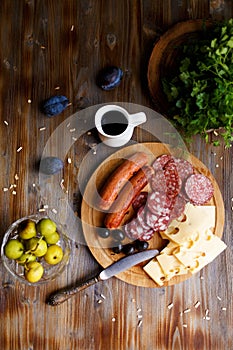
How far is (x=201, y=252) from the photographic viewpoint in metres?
1.65

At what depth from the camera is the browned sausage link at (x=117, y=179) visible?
1627mm

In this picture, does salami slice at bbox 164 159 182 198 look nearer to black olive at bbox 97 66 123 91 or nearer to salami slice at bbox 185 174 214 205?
salami slice at bbox 185 174 214 205

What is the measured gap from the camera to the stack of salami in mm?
1646

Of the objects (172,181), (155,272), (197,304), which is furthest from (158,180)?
(197,304)

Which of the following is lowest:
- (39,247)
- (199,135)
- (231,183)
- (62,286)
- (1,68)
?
(62,286)

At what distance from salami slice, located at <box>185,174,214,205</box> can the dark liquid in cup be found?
0.27 metres

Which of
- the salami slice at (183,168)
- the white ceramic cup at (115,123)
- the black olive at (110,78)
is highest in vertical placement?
the black olive at (110,78)

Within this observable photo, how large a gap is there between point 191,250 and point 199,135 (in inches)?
14.9

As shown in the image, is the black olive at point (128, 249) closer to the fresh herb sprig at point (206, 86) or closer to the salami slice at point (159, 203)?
the salami slice at point (159, 203)

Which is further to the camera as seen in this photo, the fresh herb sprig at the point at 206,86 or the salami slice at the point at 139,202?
the salami slice at the point at 139,202

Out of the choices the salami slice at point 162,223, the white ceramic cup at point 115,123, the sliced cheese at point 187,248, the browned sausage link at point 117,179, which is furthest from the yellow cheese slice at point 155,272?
the white ceramic cup at point 115,123

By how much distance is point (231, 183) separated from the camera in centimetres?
173

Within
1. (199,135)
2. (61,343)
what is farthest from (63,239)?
(199,135)

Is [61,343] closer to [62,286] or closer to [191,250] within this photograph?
[62,286]
